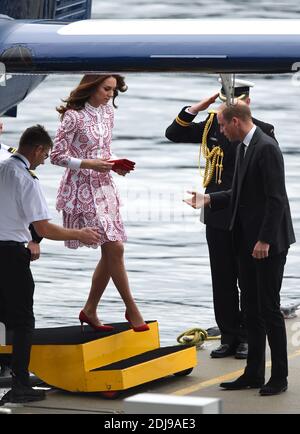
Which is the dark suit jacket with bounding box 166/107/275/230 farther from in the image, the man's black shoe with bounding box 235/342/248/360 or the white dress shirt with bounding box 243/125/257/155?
the man's black shoe with bounding box 235/342/248/360

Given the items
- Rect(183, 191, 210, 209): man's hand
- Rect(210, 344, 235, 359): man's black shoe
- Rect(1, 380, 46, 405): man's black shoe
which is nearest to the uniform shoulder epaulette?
Rect(183, 191, 210, 209): man's hand

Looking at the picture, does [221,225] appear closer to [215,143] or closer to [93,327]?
[215,143]

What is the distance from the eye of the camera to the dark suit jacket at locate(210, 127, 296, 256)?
845 cm

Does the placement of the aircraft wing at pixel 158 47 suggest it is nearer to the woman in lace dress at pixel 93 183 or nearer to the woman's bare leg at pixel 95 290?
the woman in lace dress at pixel 93 183

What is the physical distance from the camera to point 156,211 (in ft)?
56.0

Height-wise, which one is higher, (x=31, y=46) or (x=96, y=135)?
(x=31, y=46)

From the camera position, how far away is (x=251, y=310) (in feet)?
28.6

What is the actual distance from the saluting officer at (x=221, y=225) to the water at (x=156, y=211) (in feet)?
2.06

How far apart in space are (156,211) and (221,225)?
7682 mm

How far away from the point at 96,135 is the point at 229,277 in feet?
4.50

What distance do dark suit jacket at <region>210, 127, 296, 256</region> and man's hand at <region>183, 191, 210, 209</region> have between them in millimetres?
242
